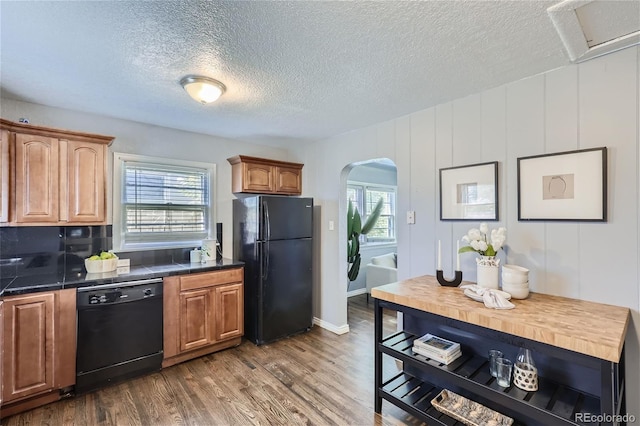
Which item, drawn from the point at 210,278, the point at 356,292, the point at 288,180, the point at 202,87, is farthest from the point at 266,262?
the point at 356,292

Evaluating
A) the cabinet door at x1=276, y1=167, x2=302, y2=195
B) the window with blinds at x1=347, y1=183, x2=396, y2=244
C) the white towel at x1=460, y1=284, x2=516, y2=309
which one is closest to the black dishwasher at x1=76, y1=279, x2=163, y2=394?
Answer: the cabinet door at x1=276, y1=167, x2=302, y2=195

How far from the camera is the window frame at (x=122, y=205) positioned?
3018 mm

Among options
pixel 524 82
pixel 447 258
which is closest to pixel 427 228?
pixel 447 258

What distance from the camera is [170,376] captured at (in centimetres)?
265

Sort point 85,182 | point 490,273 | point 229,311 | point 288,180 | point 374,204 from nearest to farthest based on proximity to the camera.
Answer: point 490,273
point 85,182
point 229,311
point 288,180
point 374,204

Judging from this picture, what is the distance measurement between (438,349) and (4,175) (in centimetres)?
345

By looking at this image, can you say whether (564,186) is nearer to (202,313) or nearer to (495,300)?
(495,300)

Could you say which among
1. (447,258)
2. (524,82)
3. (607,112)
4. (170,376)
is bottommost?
(170,376)

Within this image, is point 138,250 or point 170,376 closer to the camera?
point 170,376

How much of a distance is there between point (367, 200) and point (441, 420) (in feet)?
13.7

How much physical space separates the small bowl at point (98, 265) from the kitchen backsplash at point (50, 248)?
12 centimetres

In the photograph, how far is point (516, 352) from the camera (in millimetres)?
1951

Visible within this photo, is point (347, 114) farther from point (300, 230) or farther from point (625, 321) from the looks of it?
point (625, 321)

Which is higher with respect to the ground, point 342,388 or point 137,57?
point 137,57
